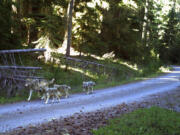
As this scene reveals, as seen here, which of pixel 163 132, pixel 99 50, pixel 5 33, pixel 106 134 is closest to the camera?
pixel 106 134

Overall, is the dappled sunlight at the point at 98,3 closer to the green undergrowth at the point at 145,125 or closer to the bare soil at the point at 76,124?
the bare soil at the point at 76,124

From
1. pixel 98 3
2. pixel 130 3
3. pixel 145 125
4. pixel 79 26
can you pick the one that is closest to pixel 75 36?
pixel 79 26

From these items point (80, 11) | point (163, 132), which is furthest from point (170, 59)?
point (163, 132)

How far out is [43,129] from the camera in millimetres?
6906

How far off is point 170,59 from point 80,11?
1838 inches

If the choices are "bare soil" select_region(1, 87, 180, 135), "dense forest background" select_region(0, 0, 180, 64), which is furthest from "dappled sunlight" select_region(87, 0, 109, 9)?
"bare soil" select_region(1, 87, 180, 135)

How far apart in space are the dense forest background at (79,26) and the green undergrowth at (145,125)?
1049 cm

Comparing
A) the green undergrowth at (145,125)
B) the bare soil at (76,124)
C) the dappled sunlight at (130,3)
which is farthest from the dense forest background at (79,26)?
the green undergrowth at (145,125)

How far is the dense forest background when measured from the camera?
57.4ft

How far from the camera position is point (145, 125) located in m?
7.19

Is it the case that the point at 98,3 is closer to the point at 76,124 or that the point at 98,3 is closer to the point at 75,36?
the point at 75,36

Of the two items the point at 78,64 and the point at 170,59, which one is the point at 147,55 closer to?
the point at 78,64

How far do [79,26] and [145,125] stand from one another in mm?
18601

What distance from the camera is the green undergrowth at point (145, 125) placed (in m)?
6.59
